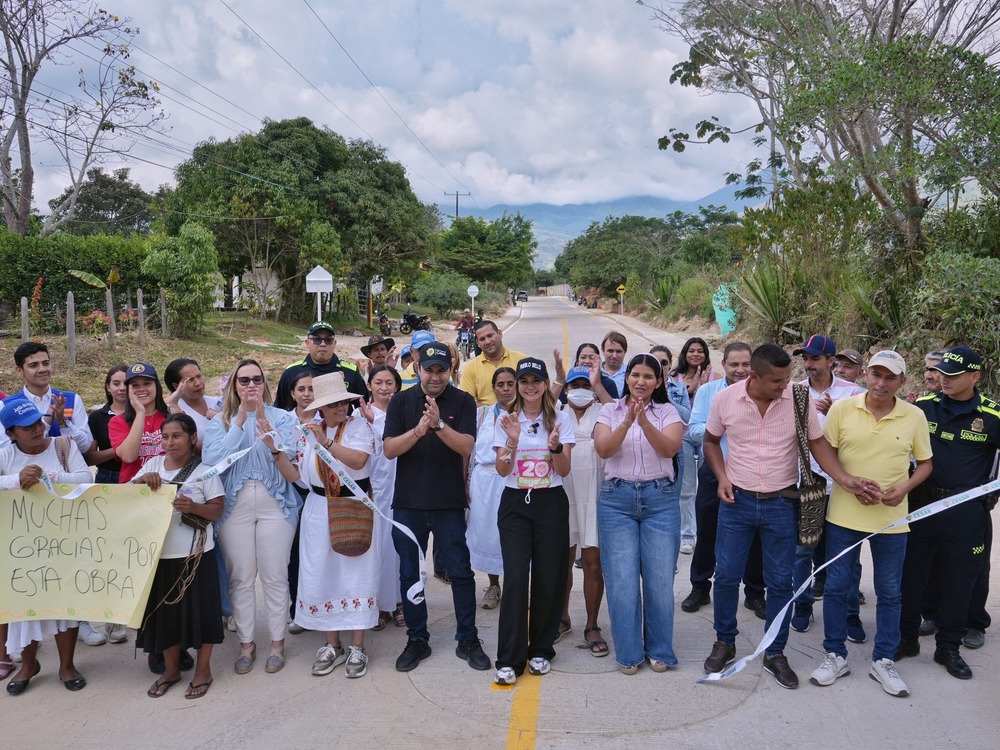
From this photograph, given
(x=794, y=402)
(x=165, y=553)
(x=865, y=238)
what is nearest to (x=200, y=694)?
(x=165, y=553)

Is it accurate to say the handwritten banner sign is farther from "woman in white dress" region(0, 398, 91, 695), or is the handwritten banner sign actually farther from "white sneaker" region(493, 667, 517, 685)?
"white sneaker" region(493, 667, 517, 685)

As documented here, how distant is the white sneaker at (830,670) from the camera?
3924 millimetres

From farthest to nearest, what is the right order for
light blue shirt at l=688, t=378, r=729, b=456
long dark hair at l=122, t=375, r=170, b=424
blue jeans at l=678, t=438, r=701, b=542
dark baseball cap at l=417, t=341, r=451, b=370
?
1. blue jeans at l=678, t=438, r=701, b=542
2. light blue shirt at l=688, t=378, r=729, b=456
3. long dark hair at l=122, t=375, r=170, b=424
4. dark baseball cap at l=417, t=341, r=451, b=370

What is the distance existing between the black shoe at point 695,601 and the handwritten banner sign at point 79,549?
3.30 meters

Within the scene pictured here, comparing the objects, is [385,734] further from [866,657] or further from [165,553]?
[866,657]

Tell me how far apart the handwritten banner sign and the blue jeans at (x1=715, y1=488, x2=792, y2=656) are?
9.99 ft

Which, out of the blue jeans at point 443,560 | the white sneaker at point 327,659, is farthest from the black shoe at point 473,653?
the white sneaker at point 327,659

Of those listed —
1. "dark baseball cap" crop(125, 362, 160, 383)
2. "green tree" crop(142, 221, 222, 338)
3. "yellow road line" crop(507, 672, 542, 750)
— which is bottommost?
"yellow road line" crop(507, 672, 542, 750)

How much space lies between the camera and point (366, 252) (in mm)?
27734

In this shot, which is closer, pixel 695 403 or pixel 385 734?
pixel 385 734

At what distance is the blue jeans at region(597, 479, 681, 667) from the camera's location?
404 centimetres

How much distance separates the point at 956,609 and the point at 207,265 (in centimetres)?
1939

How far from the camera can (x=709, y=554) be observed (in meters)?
5.11

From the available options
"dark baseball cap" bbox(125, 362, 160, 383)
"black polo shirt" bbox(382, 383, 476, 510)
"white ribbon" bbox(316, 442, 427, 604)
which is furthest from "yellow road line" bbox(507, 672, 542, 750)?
"dark baseball cap" bbox(125, 362, 160, 383)
